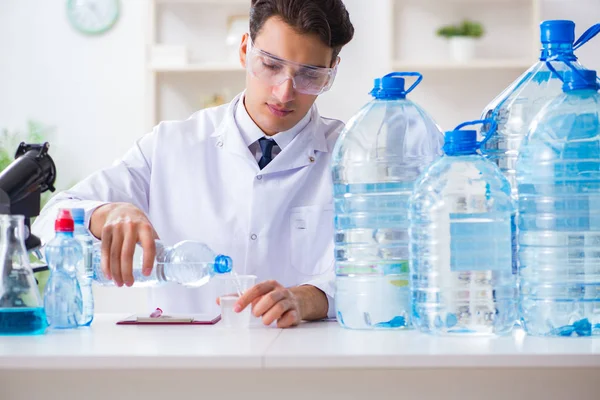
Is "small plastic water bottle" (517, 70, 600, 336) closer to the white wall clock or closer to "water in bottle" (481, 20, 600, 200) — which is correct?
"water in bottle" (481, 20, 600, 200)

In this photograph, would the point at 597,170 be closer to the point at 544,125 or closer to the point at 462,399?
the point at 544,125

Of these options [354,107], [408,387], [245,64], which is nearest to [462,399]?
[408,387]

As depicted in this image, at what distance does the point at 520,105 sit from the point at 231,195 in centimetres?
90

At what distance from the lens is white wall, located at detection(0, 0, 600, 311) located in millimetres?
4102

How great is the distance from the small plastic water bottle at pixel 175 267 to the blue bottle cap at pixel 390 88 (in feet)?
1.38

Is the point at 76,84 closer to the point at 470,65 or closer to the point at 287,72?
the point at 470,65

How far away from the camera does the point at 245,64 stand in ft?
5.90

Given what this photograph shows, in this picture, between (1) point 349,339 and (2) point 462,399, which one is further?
(1) point 349,339

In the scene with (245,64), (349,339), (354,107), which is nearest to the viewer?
(349,339)

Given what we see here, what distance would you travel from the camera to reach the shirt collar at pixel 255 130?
6.79 ft

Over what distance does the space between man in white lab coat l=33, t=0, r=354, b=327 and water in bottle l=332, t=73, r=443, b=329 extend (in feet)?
0.96

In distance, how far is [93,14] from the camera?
4102 millimetres

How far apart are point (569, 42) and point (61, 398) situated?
96 centimetres

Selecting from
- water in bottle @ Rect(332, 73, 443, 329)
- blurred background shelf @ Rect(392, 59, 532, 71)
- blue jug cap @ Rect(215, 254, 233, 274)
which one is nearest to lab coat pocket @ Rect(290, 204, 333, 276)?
water in bottle @ Rect(332, 73, 443, 329)
